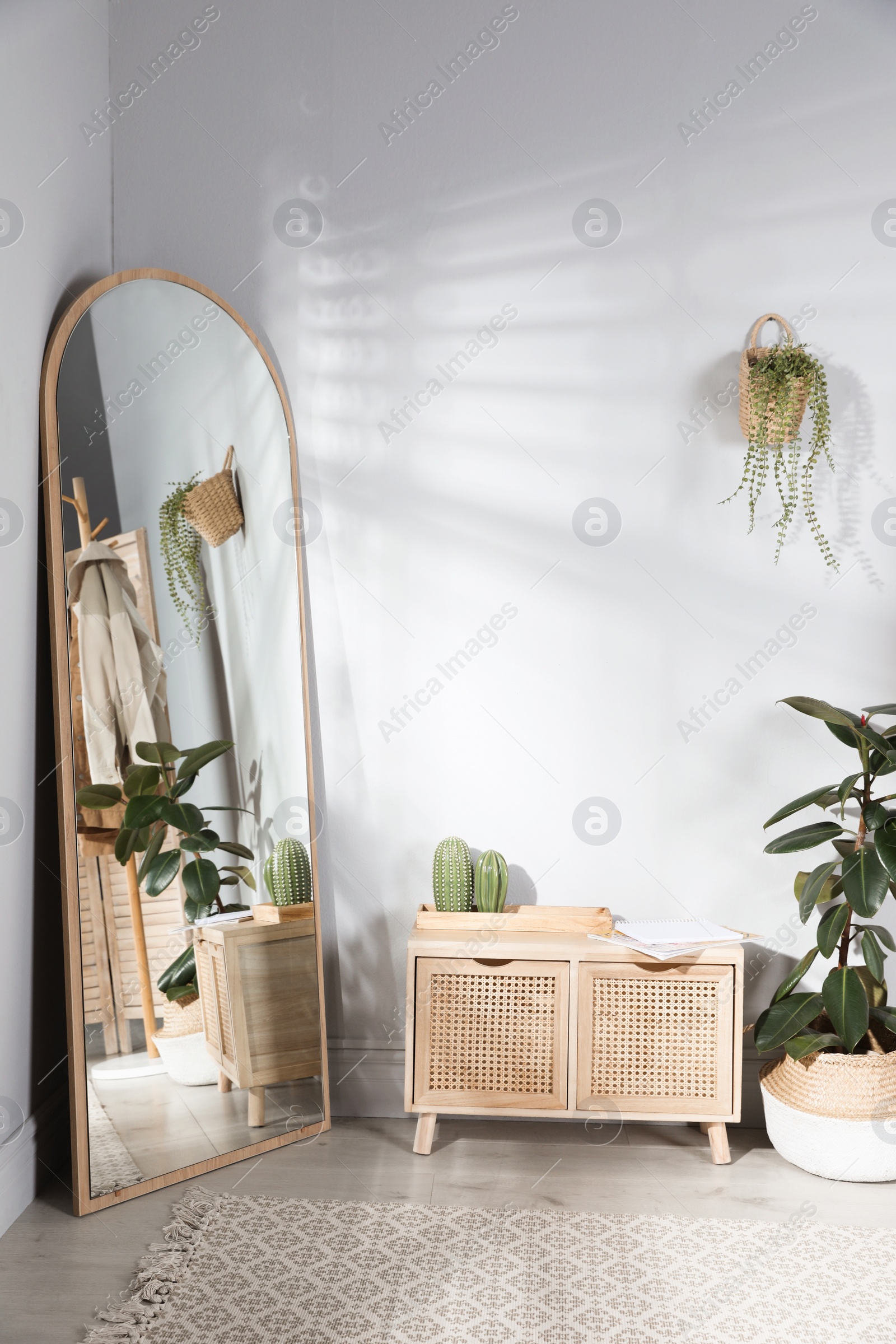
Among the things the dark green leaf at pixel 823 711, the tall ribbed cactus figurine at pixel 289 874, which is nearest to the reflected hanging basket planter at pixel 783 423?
the dark green leaf at pixel 823 711

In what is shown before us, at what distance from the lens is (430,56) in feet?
7.99

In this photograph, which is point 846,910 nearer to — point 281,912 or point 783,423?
point 783,423

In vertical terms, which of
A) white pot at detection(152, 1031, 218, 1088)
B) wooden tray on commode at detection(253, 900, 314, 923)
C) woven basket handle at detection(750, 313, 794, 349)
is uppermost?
woven basket handle at detection(750, 313, 794, 349)

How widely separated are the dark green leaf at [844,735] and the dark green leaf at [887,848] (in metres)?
0.23

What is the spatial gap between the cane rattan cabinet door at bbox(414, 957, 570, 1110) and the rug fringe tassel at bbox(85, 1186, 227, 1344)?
1.71 ft

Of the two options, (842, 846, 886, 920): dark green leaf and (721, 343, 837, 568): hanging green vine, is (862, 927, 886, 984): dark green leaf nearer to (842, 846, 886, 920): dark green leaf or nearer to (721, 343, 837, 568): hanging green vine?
(842, 846, 886, 920): dark green leaf

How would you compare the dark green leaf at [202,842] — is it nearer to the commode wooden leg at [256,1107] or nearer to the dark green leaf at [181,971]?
the dark green leaf at [181,971]

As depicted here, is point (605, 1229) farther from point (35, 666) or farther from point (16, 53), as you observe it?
point (16, 53)

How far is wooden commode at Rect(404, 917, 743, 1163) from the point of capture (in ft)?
7.11

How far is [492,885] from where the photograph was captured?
7.56ft

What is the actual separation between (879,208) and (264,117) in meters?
1.60

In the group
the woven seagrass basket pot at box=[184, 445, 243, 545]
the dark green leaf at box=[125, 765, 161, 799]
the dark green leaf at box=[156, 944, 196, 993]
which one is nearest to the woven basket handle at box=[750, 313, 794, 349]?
the woven seagrass basket pot at box=[184, 445, 243, 545]

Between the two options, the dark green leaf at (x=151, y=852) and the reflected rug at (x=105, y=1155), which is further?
the dark green leaf at (x=151, y=852)

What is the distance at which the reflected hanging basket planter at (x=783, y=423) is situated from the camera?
7.41 ft
